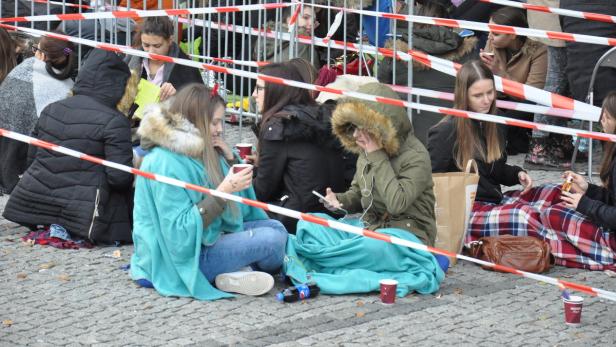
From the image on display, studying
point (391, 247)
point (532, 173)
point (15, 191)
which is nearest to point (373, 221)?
point (391, 247)

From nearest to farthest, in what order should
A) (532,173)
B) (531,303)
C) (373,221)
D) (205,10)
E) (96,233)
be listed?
(531,303)
(373,221)
(96,233)
(205,10)
(532,173)

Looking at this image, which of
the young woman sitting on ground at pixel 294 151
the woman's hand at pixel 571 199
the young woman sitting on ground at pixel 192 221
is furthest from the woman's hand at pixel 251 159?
Result: the woman's hand at pixel 571 199

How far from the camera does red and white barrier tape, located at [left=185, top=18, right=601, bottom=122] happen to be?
888 cm

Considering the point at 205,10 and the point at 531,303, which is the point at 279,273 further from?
the point at 205,10

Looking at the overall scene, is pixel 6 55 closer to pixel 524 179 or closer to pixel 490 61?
pixel 490 61

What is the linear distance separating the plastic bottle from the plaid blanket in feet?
5.08

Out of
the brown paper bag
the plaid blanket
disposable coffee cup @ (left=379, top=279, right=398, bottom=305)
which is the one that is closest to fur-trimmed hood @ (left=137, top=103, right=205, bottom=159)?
disposable coffee cup @ (left=379, top=279, right=398, bottom=305)

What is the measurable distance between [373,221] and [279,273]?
68 cm

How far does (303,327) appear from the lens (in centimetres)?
662

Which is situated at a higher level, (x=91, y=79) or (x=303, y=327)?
(x=91, y=79)

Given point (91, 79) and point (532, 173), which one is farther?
point (532, 173)

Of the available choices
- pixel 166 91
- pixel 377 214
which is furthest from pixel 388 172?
pixel 166 91

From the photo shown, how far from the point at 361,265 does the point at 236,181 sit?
102cm

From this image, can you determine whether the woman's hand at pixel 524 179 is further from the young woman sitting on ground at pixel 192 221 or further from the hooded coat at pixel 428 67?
the hooded coat at pixel 428 67
